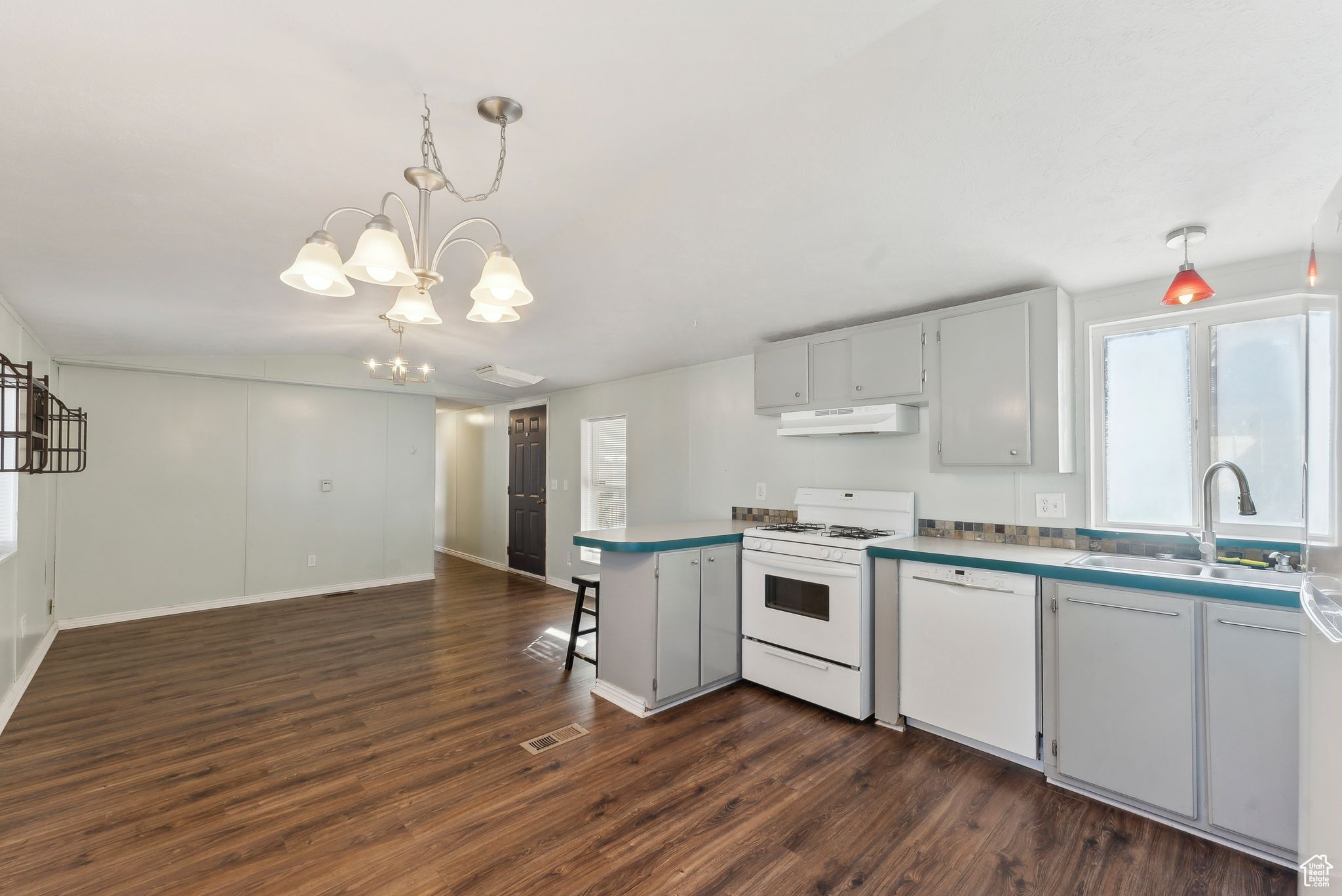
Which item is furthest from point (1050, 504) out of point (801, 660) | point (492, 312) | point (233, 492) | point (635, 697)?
point (233, 492)

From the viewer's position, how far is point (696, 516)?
4.83 m

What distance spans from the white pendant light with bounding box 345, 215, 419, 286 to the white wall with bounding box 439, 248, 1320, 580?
2.90 m

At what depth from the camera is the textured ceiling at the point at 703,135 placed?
138cm

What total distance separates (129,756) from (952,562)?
3.91 metres

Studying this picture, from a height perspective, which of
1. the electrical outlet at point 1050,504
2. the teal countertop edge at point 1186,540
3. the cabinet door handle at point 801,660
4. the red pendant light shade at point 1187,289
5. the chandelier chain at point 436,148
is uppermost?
the chandelier chain at point 436,148

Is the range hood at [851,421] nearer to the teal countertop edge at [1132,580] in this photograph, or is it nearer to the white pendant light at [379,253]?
the teal countertop edge at [1132,580]

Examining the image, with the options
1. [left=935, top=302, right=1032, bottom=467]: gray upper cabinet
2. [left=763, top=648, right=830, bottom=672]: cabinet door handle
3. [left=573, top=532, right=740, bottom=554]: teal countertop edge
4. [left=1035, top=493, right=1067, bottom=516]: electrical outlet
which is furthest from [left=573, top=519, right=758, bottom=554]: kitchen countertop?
[left=1035, top=493, right=1067, bottom=516]: electrical outlet

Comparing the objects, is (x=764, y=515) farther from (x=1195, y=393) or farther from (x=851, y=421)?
(x=1195, y=393)

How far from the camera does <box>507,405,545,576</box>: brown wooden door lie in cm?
671

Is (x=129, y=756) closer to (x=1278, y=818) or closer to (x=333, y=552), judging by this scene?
(x=333, y=552)

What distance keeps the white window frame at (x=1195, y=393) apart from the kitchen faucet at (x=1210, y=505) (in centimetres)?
13

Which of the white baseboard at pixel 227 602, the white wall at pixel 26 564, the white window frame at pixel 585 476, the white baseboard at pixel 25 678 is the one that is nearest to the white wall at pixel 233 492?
the white baseboard at pixel 227 602

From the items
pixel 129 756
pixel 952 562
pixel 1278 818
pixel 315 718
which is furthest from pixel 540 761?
pixel 1278 818

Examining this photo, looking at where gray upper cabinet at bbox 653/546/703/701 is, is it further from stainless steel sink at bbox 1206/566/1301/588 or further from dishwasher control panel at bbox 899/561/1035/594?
stainless steel sink at bbox 1206/566/1301/588
